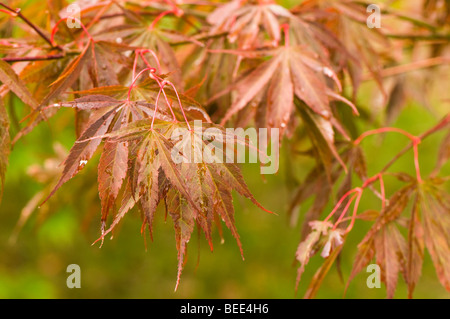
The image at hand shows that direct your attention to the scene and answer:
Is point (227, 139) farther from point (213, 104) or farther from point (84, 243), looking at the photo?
point (84, 243)

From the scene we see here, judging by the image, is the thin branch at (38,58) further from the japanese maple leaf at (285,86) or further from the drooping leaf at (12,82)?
the japanese maple leaf at (285,86)

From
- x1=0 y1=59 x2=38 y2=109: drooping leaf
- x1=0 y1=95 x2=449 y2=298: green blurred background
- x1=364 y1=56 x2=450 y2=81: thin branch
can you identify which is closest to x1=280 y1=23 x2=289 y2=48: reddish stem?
x1=0 y1=59 x2=38 y2=109: drooping leaf

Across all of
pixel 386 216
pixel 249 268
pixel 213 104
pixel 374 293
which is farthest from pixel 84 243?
pixel 386 216

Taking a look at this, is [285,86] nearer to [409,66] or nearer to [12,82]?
[12,82]

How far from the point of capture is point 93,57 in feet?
2.86

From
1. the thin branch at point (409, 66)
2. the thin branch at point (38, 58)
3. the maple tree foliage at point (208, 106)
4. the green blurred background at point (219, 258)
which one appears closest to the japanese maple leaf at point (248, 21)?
the maple tree foliage at point (208, 106)

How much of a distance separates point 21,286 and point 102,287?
0.57 m

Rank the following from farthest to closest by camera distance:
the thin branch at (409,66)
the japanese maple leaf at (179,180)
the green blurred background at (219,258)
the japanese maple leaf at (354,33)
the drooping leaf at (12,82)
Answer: the green blurred background at (219,258) → the thin branch at (409,66) → the japanese maple leaf at (354,33) → the drooping leaf at (12,82) → the japanese maple leaf at (179,180)

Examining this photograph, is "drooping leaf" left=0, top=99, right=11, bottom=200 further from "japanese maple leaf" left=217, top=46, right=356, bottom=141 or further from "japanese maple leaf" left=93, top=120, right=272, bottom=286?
"japanese maple leaf" left=217, top=46, right=356, bottom=141

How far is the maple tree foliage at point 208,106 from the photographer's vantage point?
2.19ft

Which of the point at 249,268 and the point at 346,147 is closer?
the point at 346,147

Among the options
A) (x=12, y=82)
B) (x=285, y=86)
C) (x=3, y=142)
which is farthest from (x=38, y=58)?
(x=285, y=86)
